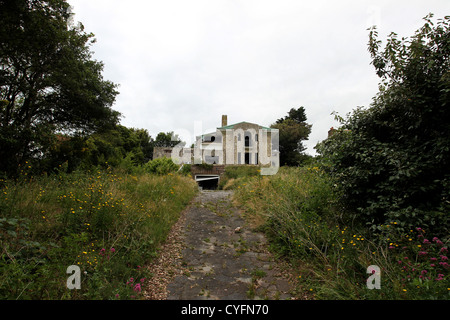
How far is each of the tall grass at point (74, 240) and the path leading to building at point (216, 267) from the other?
0.31 metres

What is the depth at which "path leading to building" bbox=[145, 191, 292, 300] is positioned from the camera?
2.80 meters

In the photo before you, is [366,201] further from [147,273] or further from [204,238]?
[147,273]

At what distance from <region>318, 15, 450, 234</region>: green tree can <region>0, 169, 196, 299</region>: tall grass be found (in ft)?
11.7

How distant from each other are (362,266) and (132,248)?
335cm

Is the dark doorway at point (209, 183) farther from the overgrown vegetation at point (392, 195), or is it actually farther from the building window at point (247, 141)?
the overgrown vegetation at point (392, 195)

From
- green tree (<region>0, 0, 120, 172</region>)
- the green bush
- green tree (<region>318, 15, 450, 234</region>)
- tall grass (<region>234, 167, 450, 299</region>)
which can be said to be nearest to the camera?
tall grass (<region>234, 167, 450, 299</region>)

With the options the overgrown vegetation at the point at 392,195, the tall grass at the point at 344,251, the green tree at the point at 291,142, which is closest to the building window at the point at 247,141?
the green tree at the point at 291,142

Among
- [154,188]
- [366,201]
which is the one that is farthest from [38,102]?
[366,201]

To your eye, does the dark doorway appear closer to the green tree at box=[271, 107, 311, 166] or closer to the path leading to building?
the green tree at box=[271, 107, 311, 166]

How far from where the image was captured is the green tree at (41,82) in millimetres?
5262

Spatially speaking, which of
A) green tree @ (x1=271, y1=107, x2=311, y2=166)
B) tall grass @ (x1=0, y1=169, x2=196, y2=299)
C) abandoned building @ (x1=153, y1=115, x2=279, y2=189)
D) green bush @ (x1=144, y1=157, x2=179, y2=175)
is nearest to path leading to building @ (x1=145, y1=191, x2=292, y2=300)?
tall grass @ (x1=0, y1=169, x2=196, y2=299)

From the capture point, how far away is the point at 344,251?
306 cm
